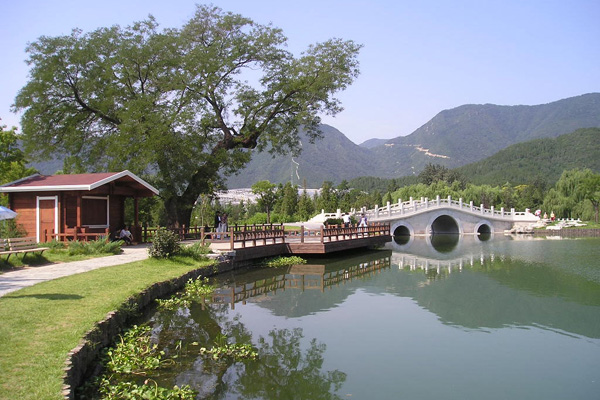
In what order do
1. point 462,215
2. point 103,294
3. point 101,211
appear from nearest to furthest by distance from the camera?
point 103,294 < point 101,211 < point 462,215

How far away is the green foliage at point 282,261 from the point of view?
19.4m

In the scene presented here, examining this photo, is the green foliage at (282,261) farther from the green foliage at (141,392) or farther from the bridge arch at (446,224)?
the bridge arch at (446,224)

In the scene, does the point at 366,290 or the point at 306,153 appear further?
the point at 306,153

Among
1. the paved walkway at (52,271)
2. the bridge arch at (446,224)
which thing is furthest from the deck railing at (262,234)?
the bridge arch at (446,224)

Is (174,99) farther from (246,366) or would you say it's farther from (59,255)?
(246,366)

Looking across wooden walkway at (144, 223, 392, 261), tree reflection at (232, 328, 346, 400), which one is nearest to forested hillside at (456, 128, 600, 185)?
wooden walkway at (144, 223, 392, 261)

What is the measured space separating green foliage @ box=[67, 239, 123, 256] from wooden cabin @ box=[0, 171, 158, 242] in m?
1.12

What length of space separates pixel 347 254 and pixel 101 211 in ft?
38.2

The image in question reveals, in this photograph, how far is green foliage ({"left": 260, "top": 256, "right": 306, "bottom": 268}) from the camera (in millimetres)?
19447

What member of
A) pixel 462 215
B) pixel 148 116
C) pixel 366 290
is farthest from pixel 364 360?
pixel 462 215

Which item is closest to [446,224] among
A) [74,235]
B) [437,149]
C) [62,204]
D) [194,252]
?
[194,252]

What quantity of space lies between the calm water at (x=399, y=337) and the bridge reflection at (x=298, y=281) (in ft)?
0.24

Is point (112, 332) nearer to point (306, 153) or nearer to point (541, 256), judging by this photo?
point (541, 256)

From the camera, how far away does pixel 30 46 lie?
22.9 m
